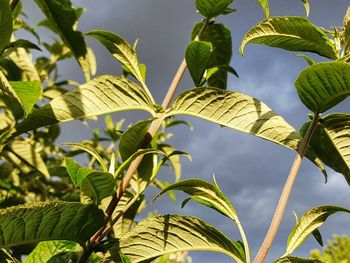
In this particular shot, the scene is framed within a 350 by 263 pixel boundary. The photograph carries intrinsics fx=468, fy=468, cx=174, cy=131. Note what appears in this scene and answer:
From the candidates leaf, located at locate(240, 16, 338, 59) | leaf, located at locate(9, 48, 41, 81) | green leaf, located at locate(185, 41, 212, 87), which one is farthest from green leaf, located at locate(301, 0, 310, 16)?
leaf, located at locate(9, 48, 41, 81)

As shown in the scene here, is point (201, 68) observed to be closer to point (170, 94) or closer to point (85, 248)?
point (170, 94)

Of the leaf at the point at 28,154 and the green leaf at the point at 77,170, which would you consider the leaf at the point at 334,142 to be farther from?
the leaf at the point at 28,154

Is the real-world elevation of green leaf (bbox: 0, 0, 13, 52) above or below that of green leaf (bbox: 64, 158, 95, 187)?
above

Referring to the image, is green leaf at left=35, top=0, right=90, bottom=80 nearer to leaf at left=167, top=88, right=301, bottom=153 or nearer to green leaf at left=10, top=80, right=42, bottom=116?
green leaf at left=10, top=80, right=42, bottom=116

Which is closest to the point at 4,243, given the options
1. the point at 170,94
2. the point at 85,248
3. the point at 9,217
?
the point at 9,217

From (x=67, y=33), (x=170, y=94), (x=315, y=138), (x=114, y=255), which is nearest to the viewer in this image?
→ (x=114, y=255)

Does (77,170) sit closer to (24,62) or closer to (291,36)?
(291,36)

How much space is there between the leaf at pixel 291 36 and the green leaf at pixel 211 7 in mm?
353

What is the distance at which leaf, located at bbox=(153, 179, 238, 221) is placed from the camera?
1324 mm

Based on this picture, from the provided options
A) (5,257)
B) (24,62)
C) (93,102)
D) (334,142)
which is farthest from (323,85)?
(24,62)

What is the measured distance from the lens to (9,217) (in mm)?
1091

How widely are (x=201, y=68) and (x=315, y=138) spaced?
50 cm

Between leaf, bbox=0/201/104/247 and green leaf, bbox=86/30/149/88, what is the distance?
637 mm

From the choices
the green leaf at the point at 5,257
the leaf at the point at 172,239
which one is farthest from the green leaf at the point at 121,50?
the green leaf at the point at 5,257
